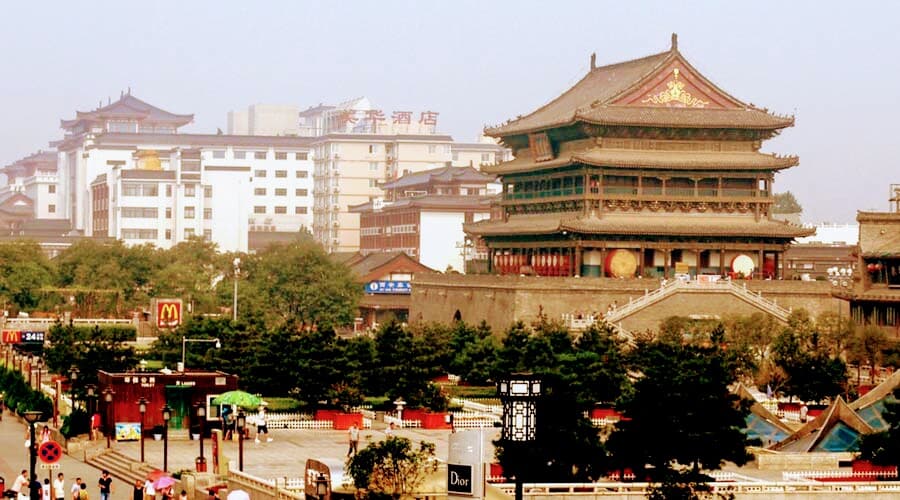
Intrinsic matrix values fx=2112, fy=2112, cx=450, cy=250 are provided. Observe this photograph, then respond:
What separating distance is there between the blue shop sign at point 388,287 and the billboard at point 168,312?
23813mm

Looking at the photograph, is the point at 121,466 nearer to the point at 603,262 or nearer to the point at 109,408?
the point at 109,408

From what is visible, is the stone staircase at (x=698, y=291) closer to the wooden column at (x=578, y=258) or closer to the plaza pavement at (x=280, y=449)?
the wooden column at (x=578, y=258)

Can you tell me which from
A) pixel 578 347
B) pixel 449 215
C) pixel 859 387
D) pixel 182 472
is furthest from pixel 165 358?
pixel 449 215

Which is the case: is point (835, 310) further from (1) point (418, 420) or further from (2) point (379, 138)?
(2) point (379, 138)

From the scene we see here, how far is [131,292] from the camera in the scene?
129 metres

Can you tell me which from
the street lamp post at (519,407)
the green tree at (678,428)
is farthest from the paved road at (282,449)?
the street lamp post at (519,407)

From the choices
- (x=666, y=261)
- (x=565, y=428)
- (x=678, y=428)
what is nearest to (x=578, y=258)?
(x=666, y=261)

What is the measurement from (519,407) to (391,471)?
842 centimetres

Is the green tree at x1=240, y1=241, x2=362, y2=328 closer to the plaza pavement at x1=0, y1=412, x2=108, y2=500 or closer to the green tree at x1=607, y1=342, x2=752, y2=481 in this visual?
the plaza pavement at x1=0, y1=412, x2=108, y2=500

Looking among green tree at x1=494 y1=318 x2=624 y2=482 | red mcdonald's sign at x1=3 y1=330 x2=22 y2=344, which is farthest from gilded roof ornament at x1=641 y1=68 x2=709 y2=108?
green tree at x1=494 y1=318 x2=624 y2=482

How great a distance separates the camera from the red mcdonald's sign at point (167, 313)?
365ft

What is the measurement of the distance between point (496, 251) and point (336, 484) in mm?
74632

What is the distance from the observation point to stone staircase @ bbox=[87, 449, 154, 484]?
57.7 metres

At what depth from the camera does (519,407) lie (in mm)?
34750
